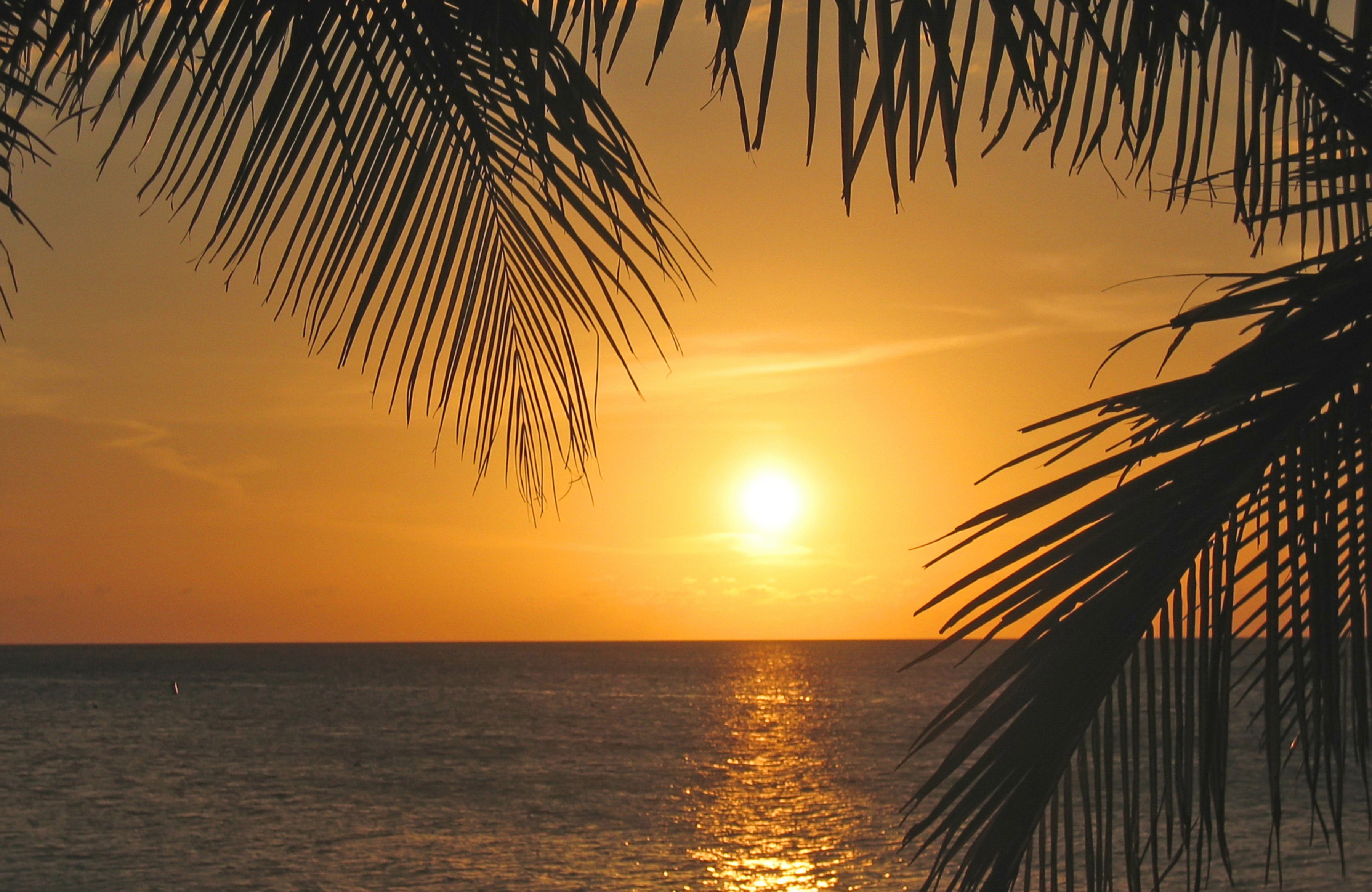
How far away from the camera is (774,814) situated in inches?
1180

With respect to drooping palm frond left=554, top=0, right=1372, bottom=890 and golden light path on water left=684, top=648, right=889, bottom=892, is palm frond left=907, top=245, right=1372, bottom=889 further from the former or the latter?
golden light path on water left=684, top=648, right=889, bottom=892

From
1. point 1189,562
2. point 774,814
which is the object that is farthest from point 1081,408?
point 774,814

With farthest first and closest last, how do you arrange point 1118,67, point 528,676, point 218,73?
point 528,676
point 1118,67
point 218,73

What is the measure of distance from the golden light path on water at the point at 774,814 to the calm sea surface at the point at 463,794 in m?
0.11

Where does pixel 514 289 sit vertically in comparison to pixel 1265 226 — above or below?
below

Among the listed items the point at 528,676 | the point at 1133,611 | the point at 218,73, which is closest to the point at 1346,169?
the point at 1133,611

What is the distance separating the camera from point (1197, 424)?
1.49m

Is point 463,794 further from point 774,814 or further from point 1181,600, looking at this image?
point 1181,600

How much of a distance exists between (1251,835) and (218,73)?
27927mm

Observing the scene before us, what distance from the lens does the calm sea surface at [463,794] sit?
832 inches

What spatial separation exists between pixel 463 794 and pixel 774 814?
8826mm

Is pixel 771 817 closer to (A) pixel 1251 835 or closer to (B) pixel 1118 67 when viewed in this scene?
(A) pixel 1251 835

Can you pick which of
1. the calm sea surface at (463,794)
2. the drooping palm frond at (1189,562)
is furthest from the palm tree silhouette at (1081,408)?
the calm sea surface at (463,794)

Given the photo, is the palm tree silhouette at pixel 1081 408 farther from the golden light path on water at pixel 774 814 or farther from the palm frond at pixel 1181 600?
the golden light path on water at pixel 774 814
